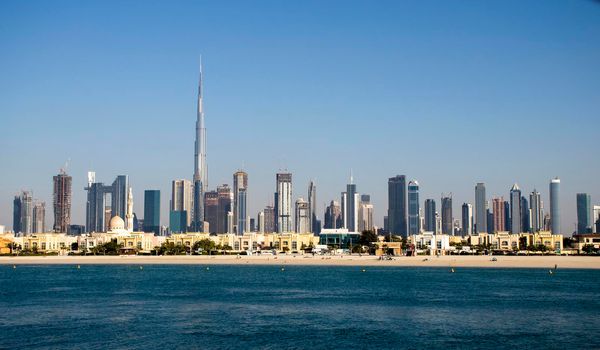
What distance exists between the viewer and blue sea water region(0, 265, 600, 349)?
1588 inches

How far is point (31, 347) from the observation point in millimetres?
37875

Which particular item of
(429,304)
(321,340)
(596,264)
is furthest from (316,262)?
(321,340)

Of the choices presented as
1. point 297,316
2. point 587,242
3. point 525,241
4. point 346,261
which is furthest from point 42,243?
point 297,316

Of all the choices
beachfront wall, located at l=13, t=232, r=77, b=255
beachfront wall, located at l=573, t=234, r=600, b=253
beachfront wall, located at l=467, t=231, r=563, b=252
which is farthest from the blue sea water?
beachfront wall, located at l=13, t=232, r=77, b=255

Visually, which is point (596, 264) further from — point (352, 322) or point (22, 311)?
point (22, 311)

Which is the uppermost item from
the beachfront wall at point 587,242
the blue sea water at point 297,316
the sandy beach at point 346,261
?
the beachfront wall at point 587,242

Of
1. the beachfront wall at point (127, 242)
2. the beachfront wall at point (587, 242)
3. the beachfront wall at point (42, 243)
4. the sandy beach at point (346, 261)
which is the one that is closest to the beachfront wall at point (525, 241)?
the beachfront wall at point (587, 242)

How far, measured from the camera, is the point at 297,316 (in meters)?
51.2

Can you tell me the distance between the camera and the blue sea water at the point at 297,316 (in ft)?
132

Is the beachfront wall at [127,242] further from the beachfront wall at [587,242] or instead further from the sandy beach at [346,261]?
the beachfront wall at [587,242]

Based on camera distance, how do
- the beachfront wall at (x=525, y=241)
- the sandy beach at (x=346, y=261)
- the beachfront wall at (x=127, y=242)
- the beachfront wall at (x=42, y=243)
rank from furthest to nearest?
the beachfront wall at (x=127, y=242) < the beachfront wall at (x=42, y=243) < the beachfront wall at (x=525, y=241) < the sandy beach at (x=346, y=261)

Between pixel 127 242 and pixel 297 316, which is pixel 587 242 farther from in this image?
pixel 297 316

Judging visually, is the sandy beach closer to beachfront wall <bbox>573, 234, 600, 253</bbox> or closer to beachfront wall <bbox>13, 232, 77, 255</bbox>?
beachfront wall <bbox>13, 232, 77, 255</bbox>

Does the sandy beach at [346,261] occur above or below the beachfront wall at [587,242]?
below
